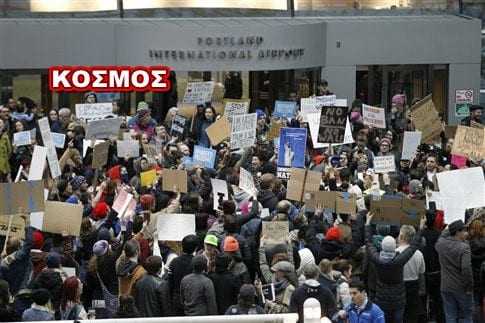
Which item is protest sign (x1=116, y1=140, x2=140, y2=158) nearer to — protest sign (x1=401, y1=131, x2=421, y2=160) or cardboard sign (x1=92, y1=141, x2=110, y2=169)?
cardboard sign (x1=92, y1=141, x2=110, y2=169)

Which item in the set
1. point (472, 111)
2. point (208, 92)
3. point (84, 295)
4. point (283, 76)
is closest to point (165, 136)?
point (208, 92)

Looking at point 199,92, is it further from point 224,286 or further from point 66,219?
point 224,286

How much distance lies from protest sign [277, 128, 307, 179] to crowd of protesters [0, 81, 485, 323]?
2.27 ft

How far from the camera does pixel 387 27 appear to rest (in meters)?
31.7

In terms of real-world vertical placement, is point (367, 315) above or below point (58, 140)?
below

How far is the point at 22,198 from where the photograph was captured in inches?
592

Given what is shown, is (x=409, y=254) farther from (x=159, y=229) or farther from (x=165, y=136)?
Answer: (x=165, y=136)

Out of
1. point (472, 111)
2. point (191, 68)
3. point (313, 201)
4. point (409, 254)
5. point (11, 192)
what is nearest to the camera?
point (409, 254)

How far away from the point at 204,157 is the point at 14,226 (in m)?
5.48

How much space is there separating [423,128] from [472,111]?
2867 mm

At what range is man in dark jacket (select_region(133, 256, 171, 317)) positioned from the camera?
44.2 feet

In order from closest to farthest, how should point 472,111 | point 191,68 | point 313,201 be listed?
point 313,201, point 472,111, point 191,68

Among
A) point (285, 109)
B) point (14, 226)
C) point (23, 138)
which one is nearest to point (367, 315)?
point (14, 226)

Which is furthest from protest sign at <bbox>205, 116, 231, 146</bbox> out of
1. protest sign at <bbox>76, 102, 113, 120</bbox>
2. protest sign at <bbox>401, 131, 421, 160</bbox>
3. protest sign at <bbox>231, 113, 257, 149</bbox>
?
protest sign at <bbox>76, 102, 113, 120</bbox>
